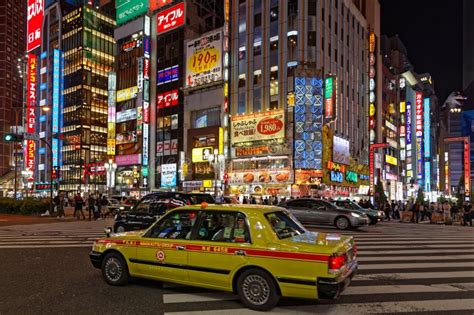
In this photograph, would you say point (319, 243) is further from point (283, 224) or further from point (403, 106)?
point (403, 106)

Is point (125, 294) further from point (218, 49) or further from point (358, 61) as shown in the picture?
point (358, 61)

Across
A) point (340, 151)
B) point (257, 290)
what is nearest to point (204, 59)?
point (340, 151)

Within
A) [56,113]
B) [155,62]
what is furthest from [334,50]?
[56,113]

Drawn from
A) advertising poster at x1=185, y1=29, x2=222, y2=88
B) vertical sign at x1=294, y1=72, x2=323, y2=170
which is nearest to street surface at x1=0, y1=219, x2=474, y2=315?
vertical sign at x1=294, y1=72, x2=323, y2=170

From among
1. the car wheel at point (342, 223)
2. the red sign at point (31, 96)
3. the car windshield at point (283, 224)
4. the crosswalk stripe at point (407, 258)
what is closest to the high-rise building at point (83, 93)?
the red sign at point (31, 96)

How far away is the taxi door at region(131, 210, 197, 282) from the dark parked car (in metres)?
5.75

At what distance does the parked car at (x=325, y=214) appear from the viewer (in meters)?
17.7

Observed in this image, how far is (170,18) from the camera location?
201ft

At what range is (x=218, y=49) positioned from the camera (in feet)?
169

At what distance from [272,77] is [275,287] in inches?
1603

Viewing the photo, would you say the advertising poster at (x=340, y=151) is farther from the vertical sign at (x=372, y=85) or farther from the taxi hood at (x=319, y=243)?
the taxi hood at (x=319, y=243)

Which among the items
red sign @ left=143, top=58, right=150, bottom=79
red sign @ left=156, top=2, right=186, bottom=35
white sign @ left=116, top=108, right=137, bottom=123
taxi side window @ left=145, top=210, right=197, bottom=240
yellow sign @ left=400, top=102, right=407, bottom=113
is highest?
red sign @ left=156, top=2, right=186, bottom=35

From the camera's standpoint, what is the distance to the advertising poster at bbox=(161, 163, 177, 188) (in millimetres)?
57594

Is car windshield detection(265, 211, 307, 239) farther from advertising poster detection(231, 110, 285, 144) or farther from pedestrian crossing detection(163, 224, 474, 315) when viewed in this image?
advertising poster detection(231, 110, 285, 144)
